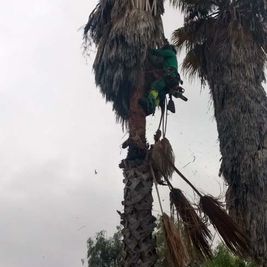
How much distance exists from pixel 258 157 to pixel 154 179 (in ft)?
8.28

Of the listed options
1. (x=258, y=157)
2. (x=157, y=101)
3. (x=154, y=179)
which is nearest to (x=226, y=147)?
(x=258, y=157)

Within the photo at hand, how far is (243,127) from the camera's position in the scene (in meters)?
9.11

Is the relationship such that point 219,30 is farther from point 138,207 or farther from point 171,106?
point 138,207

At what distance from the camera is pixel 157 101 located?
25.5 feet

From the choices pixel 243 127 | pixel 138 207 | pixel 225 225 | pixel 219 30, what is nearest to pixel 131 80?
pixel 138 207

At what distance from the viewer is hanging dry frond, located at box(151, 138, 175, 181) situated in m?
6.96

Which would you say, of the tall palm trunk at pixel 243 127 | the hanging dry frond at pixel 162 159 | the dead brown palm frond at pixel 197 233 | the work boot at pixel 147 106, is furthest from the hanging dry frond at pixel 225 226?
the work boot at pixel 147 106

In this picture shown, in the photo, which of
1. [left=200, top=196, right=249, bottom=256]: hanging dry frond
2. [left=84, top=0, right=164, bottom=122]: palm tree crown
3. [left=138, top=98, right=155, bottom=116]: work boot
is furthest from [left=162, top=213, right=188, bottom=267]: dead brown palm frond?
[left=84, top=0, right=164, bottom=122]: palm tree crown

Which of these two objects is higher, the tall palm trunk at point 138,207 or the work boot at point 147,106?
the work boot at point 147,106

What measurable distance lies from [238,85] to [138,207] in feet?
12.3

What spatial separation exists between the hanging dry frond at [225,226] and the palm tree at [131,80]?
75cm

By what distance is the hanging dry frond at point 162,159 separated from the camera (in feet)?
22.9

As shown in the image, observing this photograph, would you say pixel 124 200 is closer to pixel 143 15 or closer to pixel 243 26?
pixel 143 15

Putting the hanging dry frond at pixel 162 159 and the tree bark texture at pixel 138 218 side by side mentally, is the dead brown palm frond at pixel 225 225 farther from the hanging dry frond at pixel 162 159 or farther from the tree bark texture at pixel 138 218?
the tree bark texture at pixel 138 218
